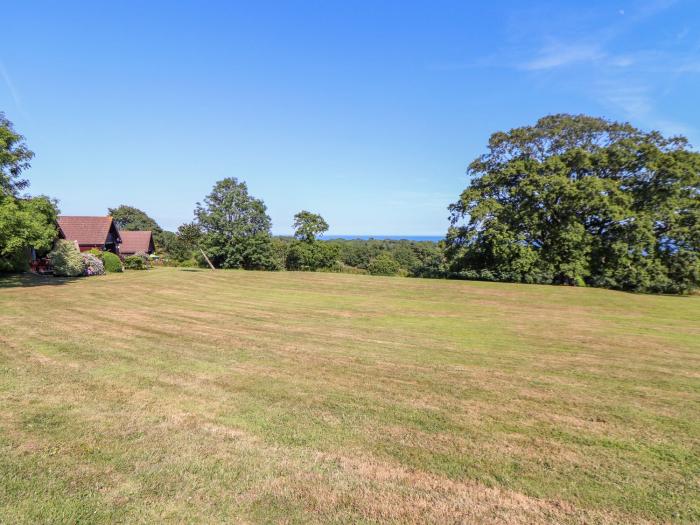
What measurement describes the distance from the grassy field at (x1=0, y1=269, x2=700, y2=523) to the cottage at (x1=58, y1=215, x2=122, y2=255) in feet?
107

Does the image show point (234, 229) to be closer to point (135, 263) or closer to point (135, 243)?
point (135, 263)

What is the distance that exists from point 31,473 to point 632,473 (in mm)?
5807

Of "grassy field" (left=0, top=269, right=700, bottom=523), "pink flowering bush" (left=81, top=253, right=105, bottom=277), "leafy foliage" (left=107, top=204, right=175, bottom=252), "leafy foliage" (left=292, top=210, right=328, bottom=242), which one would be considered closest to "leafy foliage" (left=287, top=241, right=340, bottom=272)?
"leafy foliage" (left=292, top=210, right=328, bottom=242)

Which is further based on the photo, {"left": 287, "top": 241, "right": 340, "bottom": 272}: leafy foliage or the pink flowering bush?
{"left": 287, "top": 241, "right": 340, "bottom": 272}: leafy foliage

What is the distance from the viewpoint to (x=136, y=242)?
51.8 meters

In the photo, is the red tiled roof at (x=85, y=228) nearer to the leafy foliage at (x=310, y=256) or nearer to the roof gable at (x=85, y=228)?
the roof gable at (x=85, y=228)

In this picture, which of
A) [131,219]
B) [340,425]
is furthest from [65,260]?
[131,219]

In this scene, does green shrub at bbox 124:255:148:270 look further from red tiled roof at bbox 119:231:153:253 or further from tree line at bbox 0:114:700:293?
red tiled roof at bbox 119:231:153:253

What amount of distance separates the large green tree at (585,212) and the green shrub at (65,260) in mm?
28220

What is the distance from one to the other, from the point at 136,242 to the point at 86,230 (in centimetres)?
1415

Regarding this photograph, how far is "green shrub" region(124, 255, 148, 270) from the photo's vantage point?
3350cm

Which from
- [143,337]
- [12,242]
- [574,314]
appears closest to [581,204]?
[574,314]

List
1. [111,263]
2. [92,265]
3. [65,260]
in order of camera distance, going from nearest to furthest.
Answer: [65,260] < [92,265] < [111,263]

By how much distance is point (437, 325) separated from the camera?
37.7ft
